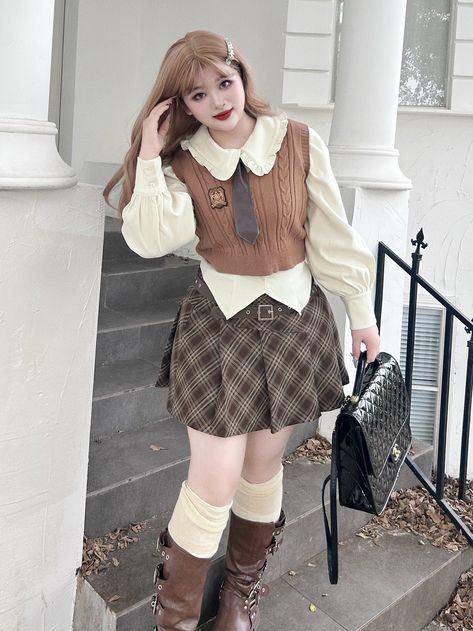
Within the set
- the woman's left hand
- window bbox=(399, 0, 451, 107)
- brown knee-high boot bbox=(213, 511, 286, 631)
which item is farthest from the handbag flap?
window bbox=(399, 0, 451, 107)

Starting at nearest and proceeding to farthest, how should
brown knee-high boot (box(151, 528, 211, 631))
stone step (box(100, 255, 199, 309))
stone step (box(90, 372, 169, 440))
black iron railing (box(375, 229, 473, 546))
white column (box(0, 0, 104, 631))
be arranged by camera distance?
1. white column (box(0, 0, 104, 631))
2. brown knee-high boot (box(151, 528, 211, 631))
3. stone step (box(90, 372, 169, 440))
4. black iron railing (box(375, 229, 473, 546))
5. stone step (box(100, 255, 199, 309))

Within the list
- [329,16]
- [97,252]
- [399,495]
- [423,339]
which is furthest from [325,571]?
[329,16]

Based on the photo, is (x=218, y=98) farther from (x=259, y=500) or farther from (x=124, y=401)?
(x=124, y=401)

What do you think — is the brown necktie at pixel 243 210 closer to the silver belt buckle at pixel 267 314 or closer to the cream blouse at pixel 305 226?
the cream blouse at pixel 305 226

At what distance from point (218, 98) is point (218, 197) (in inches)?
10.2

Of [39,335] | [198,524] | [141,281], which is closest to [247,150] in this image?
[39,335]

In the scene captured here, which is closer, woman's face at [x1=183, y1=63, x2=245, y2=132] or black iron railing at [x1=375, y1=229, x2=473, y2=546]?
woman's face at [x1=183, y1=63, x2=245, y2=132]

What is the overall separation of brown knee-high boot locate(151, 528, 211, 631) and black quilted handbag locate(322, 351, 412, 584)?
0.42m

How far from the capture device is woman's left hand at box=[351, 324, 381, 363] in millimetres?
2008

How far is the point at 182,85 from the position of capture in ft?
5.49

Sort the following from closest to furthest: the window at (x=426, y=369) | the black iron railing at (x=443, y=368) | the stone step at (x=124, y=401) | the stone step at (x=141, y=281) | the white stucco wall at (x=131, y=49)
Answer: the stone step at (x=124, y=401)
the black iron railing at (x=443, y=368)
the stone step at (x=141, y=281)
the white stucco wall at (x=131, y=49)
the window at (x=426, y=369)

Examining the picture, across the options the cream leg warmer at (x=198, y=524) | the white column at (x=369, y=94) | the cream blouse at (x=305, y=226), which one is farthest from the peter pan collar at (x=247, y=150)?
the white column at (x=369, y=94)

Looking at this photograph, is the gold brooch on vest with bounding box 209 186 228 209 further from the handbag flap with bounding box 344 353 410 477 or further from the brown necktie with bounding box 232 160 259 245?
the handbag flap with bounding box 344 353 410 477

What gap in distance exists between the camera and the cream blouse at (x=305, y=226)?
1.71m
